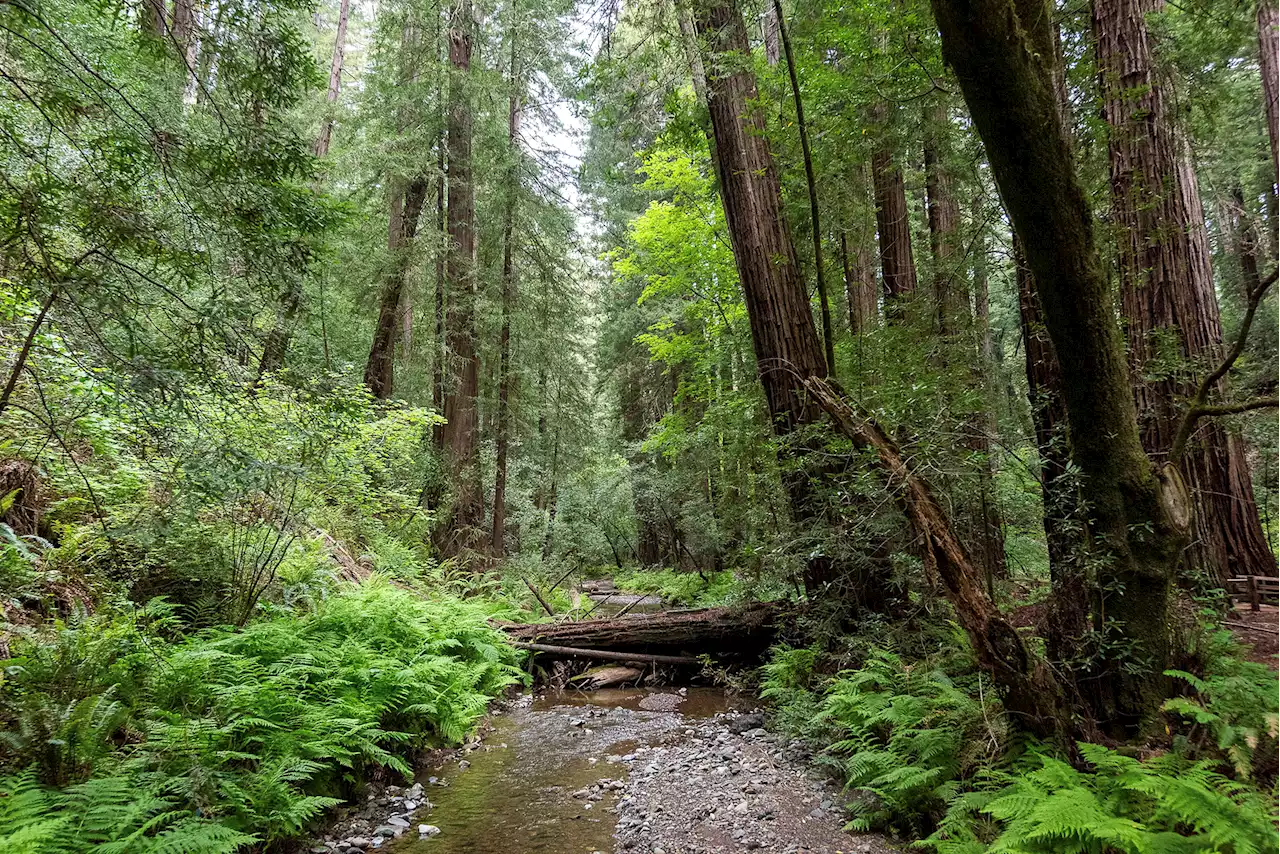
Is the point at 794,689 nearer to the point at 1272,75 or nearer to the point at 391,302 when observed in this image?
the point at 1272,75

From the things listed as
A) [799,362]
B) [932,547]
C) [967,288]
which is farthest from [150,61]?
[967,288]

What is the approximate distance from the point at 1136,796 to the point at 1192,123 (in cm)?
546

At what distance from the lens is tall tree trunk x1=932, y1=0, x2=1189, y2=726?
2910mm

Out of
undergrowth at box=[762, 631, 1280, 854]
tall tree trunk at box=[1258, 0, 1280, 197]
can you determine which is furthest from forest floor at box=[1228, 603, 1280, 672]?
tall tree trunk at box=[1258, 0, 1280, 197]

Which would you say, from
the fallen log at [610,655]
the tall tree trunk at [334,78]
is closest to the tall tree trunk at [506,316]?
the tall tree trunk at [334,78]

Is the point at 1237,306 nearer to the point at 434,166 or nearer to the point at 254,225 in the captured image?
the point at 434,166

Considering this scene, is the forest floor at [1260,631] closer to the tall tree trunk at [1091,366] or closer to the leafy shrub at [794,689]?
the tall tree trunk at [1091,366]

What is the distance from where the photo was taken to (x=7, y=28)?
3107mm

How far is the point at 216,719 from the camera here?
3820 mm

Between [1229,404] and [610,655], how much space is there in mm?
6866

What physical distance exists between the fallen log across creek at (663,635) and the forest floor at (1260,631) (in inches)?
157

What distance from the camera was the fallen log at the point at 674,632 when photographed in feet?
24.8

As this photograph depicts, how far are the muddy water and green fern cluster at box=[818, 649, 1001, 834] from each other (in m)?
1.67

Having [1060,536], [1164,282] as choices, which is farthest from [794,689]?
[1164,282]
